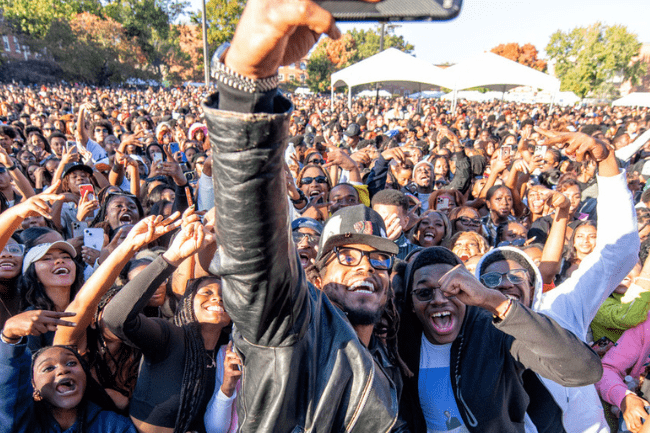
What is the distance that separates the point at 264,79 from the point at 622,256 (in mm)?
2122

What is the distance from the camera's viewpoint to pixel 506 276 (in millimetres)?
2238

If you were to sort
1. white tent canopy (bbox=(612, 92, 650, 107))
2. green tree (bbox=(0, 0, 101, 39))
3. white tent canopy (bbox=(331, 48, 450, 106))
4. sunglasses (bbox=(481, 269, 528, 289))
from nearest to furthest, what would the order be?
sunglasses (bbox=(481, 269, 528, 289)) < white tent canopy (bbox=(331, 48, 450, 106)) < white tent canopy (bbox=(612, 92, 650, 107)) < green tree (bbox=(0, 0, 101, 39))

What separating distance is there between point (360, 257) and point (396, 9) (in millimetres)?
1201

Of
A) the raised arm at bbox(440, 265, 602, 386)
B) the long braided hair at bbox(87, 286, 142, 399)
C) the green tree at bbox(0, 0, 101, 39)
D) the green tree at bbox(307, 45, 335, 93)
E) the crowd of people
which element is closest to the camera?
the crowd of people

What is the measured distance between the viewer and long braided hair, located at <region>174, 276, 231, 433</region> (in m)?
2.11

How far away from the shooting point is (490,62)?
14.0 m

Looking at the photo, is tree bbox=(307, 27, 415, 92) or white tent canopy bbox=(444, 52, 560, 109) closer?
white tent canopy bbox=(444, 52, 560, 109)

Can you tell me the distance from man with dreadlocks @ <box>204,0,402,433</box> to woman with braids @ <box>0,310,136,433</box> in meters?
1.25

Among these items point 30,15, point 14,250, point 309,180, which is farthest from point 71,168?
point 30,15

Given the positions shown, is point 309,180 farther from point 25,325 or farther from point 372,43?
point 372,43

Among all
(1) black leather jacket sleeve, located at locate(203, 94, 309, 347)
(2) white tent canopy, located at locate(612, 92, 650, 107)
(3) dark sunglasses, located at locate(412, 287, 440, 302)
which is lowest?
(3) dark sunglasses, located at locate(412, 287, 440, 302)

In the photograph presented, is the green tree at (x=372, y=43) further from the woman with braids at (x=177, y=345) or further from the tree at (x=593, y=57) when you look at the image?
the woman with braids at (x=177, y=345)

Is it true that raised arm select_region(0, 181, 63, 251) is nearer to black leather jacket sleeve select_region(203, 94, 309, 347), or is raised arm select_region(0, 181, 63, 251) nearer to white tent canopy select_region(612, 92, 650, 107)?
black leather jacket sleeve select_region(203, 94, 309, 347)

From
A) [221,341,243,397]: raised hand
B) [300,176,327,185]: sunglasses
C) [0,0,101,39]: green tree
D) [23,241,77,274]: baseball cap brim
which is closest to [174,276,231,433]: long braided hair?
[221,341,243,397]: raised hand
